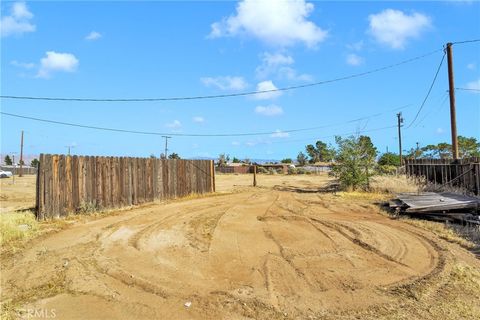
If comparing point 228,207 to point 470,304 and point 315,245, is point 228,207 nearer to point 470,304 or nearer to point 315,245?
point 315,245

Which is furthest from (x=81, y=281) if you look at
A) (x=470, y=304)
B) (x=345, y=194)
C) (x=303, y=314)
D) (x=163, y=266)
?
(x=345, y=194)

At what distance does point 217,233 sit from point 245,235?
0.75 m

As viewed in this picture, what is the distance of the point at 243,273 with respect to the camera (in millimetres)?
7301

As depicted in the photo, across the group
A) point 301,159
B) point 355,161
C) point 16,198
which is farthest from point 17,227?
point 301,159

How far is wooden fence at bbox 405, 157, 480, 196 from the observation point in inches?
664

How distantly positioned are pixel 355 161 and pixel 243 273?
55.3ft

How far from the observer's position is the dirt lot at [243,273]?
580 centimetres

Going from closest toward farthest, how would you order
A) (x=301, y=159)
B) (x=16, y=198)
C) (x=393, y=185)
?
(x=393, y=185), (x=16, y=198), (x=301, y=159)

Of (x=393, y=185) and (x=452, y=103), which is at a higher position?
(x=452, y=103)

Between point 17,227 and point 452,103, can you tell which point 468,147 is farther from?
point 17,227

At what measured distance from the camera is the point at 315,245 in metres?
9.36

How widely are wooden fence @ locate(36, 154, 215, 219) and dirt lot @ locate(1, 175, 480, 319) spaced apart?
2064 mm

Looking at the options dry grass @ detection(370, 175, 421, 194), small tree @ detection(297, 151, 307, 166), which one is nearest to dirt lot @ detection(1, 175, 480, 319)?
dry grass @ detection(370, 175, 421, 194)

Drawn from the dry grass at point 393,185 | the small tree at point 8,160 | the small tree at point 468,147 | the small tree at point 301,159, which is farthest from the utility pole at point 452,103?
the small tree at point 8,160
